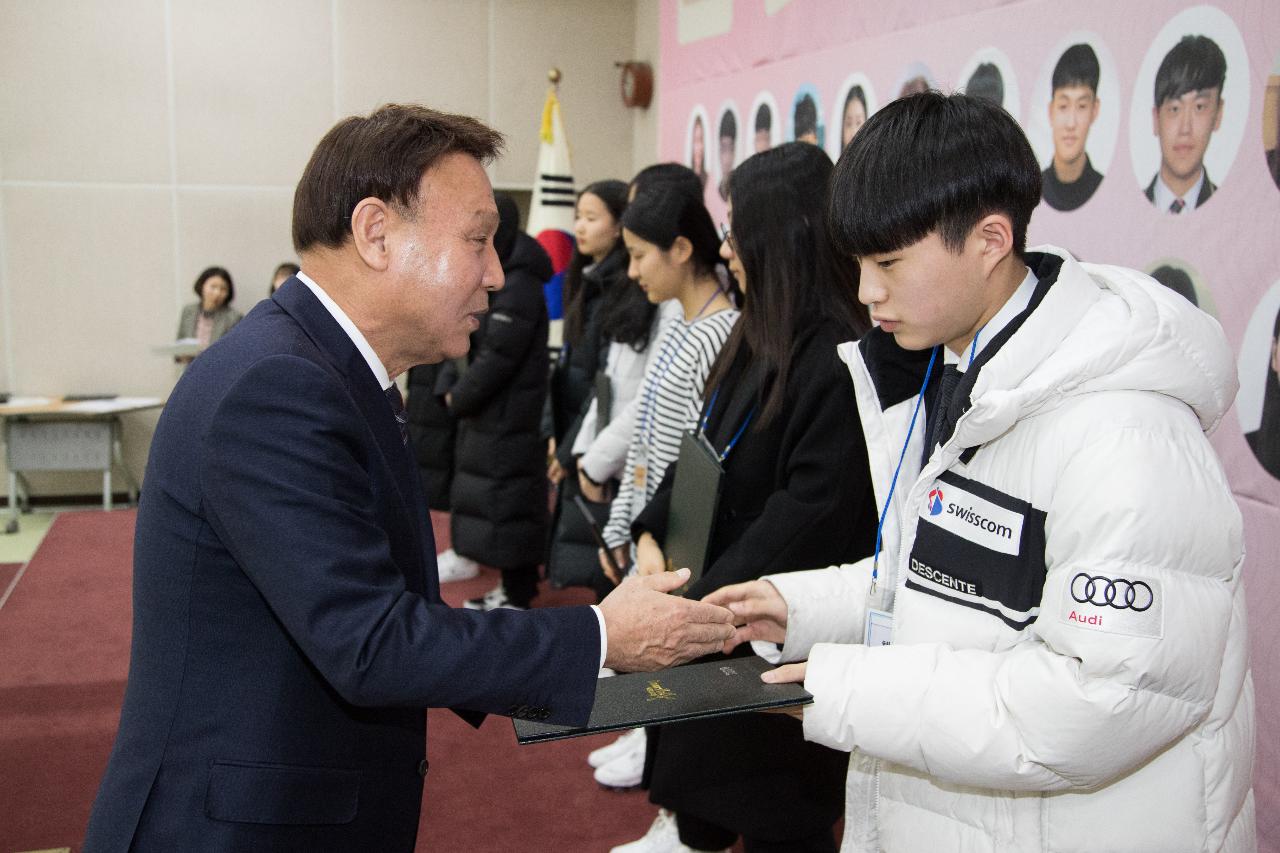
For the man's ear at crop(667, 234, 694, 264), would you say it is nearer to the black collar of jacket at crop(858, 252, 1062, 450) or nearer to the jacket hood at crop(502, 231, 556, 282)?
the black collar of jacket at crop(858, 252, 1062, 450)

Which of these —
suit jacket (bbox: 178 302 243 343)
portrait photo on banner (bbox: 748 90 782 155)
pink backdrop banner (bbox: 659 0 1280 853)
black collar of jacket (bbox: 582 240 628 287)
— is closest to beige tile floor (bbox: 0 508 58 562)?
suit jacket (bbox: 178 302 243 343)

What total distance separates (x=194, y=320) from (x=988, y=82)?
5584mm

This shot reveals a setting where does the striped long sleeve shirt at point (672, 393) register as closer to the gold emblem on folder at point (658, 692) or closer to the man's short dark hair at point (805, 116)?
the gold emblem on folder at point (658, 692)

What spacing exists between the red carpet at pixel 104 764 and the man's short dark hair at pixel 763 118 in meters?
2.20

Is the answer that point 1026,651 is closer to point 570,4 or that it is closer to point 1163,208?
point 1163,208

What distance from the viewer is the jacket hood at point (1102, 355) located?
3.77 feet

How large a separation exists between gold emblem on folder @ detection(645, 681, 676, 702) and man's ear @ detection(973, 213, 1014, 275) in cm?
66

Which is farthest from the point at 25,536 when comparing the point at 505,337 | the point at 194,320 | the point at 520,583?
the point at 505,337

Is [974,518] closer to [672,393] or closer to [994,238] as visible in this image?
[994,238]

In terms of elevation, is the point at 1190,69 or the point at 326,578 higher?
the point at 1190,69

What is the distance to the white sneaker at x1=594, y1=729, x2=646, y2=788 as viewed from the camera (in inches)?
123

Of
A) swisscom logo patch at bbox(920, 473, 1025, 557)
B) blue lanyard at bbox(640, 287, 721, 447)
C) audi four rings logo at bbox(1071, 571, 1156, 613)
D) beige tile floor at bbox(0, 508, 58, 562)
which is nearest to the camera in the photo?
audi four rings logo at bbox(1071, 571, 1156, 613)

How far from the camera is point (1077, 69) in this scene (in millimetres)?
2572

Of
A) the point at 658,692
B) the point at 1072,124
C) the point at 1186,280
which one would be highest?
the point at 1072,124
